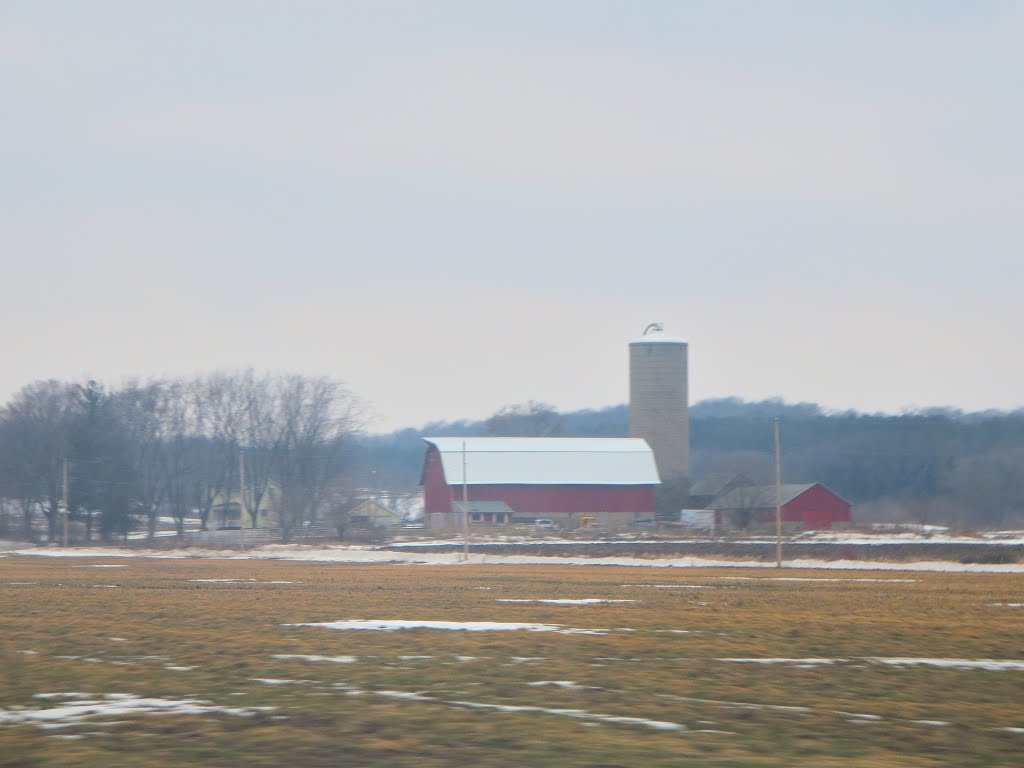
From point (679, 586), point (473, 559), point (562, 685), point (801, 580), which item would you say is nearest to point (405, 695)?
point (562, 685)

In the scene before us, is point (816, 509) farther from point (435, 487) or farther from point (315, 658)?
point (315, 658)

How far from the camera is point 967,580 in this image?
3869 centimetres

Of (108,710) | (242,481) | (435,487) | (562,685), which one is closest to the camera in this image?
(108,710)

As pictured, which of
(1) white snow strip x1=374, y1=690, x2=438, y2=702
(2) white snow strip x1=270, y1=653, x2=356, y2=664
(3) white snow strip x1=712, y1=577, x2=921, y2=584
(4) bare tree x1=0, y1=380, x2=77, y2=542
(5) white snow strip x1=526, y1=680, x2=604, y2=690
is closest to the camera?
(1) white snow strip x1=374, y1=690, x2=438, y2=702

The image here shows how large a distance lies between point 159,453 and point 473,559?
6331 cm

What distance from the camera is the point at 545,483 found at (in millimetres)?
100188

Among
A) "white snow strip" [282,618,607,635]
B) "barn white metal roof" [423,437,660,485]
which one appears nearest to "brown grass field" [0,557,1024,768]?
"white snow strip" [282,618,607,635]

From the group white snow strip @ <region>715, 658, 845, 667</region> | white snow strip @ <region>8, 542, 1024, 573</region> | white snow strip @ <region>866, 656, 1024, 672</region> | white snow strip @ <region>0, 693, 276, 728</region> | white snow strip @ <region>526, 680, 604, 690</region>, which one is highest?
white snow strip @ <region>0, 693, 276, 728</region>

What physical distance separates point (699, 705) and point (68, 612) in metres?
15.2

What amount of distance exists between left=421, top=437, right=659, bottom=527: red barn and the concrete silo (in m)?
5.48

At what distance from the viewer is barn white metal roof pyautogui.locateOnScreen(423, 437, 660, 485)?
99500 millimetres

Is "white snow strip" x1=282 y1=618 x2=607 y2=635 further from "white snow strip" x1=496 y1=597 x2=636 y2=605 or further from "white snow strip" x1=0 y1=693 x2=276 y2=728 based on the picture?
"white snow strip" x1=0 y1=693 x2=276 y2=728

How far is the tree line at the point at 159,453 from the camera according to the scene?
91312 mm

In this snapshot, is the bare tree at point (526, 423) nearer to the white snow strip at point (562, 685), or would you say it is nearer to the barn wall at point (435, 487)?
the barn wall at point (435, 487)
